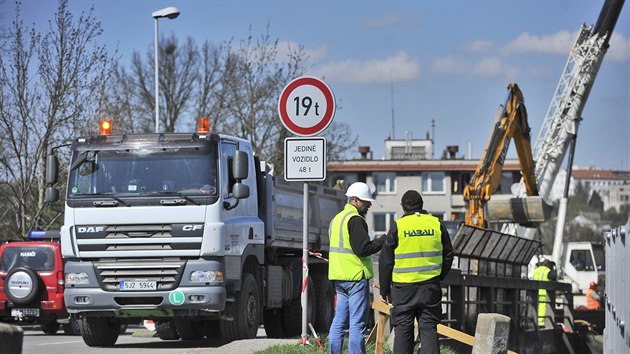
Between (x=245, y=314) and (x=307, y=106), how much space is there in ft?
12.8

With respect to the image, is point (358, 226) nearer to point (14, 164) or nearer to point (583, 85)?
point (14, 164)

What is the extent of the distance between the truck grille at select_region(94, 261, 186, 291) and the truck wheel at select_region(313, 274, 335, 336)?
195 inches

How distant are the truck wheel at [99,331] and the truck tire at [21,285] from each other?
4.96 meters

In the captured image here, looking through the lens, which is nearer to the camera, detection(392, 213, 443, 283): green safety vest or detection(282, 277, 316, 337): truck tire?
detection(392, 213, 443, 283): green safety vest

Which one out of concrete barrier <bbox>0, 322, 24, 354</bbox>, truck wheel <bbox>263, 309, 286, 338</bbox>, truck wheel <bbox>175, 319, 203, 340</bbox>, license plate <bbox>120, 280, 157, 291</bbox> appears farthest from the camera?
truck wheel <bbox>263, 309, 286, 338</bbox>

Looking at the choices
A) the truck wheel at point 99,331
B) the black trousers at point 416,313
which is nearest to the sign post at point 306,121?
the black trousers at point 416,313

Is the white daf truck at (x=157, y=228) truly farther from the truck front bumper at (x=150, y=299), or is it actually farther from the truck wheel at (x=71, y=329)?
the truck wheel at (x=71, y=329)

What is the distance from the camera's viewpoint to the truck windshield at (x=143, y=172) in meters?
16.2

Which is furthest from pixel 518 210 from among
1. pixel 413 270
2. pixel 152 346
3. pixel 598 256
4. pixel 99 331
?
pixel 413 270

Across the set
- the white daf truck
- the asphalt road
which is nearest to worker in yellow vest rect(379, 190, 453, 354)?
the asphalt road

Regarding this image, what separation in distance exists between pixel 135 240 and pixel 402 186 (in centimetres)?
9079

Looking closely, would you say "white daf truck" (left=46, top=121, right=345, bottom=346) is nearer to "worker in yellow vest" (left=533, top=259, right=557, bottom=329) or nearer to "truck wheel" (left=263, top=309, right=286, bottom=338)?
"truck wheel" (left=263, top=309, right=286, bottom=338)

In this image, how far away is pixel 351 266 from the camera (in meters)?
12.8

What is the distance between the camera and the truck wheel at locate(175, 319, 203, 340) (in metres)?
19.0
